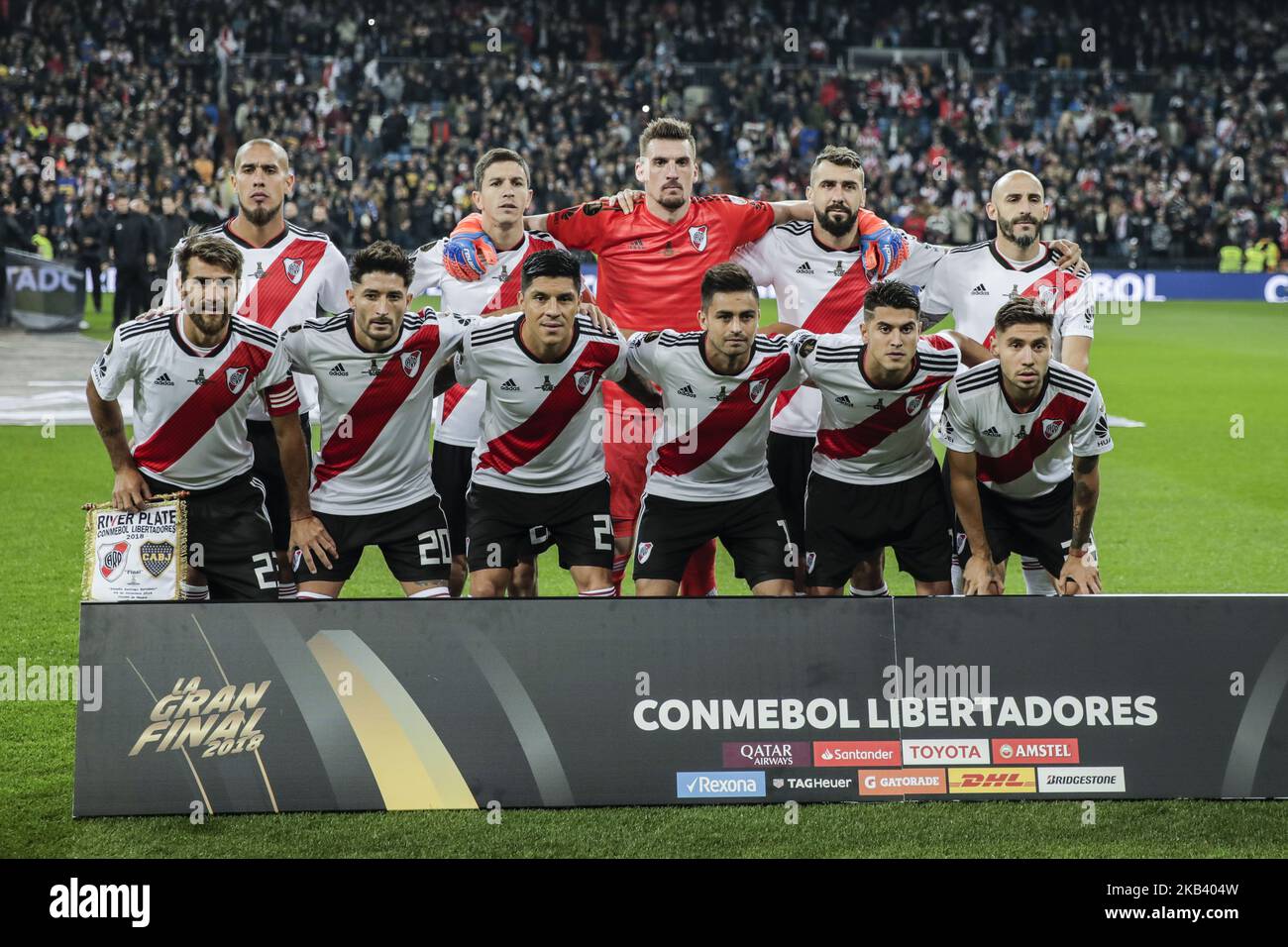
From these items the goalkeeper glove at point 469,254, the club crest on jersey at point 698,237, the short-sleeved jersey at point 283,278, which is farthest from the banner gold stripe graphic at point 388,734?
the club crest on jersey at point 698,237

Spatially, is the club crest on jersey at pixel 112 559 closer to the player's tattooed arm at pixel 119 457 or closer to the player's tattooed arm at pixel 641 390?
the player's tattooed arm at pixel 119 457

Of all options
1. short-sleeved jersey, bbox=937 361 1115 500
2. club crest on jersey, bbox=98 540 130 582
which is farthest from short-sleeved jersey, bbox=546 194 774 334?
club crest on jersey, bbox=98 540 130 582

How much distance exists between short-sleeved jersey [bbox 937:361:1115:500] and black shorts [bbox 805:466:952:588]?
0.30 m

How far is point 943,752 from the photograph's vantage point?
4.67m

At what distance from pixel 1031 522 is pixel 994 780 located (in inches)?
65.7

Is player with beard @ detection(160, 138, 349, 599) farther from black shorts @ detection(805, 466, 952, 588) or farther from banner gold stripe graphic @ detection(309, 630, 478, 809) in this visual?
black shorts @ detection(805, 466, 952, 588)

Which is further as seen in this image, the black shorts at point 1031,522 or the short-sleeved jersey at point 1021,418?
the black shorts at point 1031,522

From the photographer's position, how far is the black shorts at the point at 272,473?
6082mm

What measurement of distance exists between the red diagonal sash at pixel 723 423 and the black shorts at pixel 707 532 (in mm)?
166

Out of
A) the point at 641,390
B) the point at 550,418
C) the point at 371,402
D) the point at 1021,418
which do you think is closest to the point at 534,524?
the point at 550,418

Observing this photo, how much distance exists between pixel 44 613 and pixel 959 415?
4820 millimetres

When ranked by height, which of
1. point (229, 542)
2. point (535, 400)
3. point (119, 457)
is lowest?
point (229, 542)

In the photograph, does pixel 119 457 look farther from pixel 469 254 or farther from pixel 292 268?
pixel 469 254

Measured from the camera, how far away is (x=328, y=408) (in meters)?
5.65
